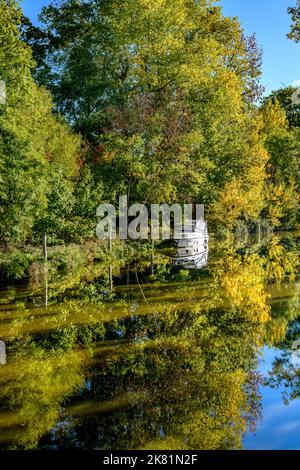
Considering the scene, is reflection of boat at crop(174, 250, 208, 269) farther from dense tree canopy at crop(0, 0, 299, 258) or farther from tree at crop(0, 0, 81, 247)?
tree at crop(0, 0, 81, 247)

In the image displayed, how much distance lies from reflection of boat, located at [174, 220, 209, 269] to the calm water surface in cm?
568

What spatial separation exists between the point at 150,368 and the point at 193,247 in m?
14.5

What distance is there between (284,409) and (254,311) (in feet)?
14.8

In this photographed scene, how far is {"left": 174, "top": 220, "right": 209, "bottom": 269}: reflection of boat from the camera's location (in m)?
18.6

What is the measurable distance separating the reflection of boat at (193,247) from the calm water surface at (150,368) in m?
5.68

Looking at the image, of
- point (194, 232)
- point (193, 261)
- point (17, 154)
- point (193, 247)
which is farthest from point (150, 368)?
A: point (194, 232)

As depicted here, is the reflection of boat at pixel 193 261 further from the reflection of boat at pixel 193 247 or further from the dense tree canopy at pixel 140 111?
the dense tree canopy at pixel 140 111

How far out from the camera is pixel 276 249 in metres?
23.5

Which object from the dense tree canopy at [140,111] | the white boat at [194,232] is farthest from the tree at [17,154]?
the white boat at [194,232]

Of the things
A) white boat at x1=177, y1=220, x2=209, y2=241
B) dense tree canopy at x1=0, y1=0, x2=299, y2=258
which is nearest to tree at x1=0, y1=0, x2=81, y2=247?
dense tree canopy at x1=0, y1=0, x2=299, y2=258

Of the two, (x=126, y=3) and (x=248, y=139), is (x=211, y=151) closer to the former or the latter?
(x=248, y=139)

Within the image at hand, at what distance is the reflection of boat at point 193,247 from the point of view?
734 inches

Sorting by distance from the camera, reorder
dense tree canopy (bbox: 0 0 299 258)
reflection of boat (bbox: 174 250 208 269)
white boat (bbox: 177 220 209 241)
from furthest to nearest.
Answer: white boat (bbox: 177 220 209 241), dense tree canopy (bbox: 0 0 299 258), reflection of boat (bbox: 174 250 208 269)

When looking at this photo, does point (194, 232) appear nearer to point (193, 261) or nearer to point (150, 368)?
point (193, 261)
